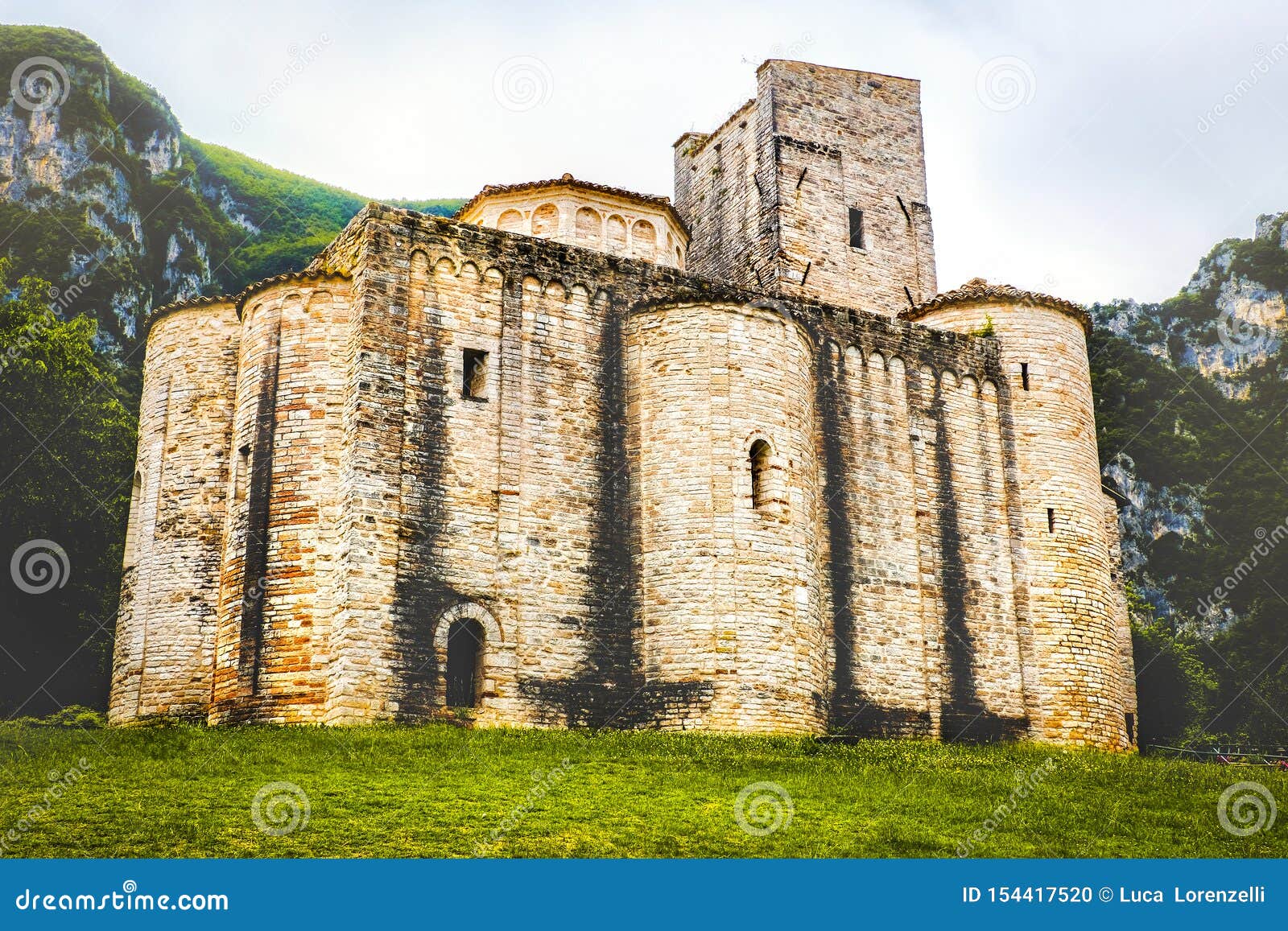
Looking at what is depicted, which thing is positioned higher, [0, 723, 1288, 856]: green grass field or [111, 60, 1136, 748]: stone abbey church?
[111, 60, 1136, 748]: stone abbey church

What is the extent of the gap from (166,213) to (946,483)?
47.1 meters

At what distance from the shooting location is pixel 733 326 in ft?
87.5

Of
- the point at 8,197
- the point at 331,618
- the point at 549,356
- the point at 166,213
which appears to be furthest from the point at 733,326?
the point at 166,213

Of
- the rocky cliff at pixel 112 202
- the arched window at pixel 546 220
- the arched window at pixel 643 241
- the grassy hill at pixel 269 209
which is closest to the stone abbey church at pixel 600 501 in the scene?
the arched window at pixel 546 220

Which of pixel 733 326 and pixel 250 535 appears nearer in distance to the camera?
pixel 250 535

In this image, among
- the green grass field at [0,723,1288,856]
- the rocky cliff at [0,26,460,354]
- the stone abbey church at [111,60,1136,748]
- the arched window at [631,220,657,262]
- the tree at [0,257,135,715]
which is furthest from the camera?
the rocky cliff at [0,26,460,354]

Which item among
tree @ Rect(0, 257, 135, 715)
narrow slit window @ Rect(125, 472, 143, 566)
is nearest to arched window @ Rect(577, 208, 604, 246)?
narrow slit window @ Rect(125, 472, 143, 566)

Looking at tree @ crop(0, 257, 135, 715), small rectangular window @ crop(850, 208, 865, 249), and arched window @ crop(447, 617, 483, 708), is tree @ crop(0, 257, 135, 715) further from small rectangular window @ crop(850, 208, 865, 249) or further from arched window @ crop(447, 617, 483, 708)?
small rectangular window @ crop(850, 208, 865, 249)

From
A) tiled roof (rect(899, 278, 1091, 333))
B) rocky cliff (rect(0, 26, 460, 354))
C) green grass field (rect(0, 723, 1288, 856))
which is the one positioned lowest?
green grass field (rect(0, 723, 1288, 856))

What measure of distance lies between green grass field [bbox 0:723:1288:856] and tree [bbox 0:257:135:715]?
1190cm

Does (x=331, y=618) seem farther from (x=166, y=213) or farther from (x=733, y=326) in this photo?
(x=166, y=213)

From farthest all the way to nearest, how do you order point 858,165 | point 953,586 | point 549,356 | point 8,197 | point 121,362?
point 8,197 < point 121,362 < point 858,165 < point 953,586 < point 549,356

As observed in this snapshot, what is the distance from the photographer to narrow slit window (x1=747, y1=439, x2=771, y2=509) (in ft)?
85.0

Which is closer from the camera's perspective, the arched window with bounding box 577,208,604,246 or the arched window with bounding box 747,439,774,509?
the arched window with bounding box 747,439,774,509
